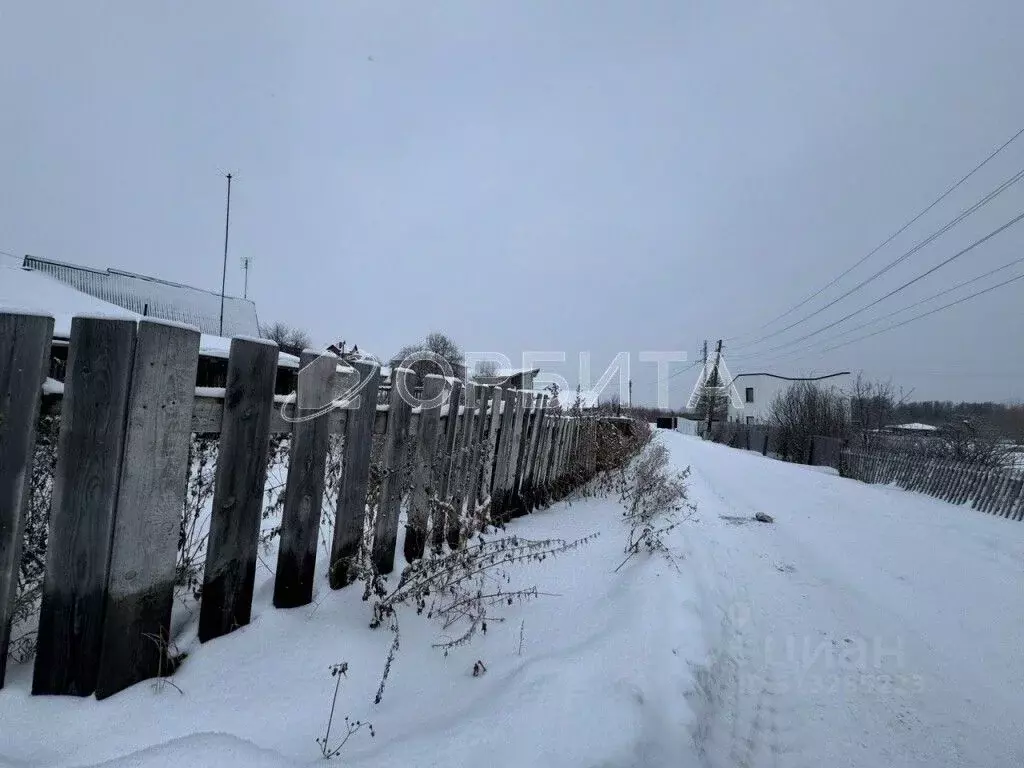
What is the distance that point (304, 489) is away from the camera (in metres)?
2.11

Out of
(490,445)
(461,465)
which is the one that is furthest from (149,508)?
(490,445)

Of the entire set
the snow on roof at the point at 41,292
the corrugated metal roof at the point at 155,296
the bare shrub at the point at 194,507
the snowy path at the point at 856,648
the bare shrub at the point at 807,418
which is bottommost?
the snowy path at the point at 856,648

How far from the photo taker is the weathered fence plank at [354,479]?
2.32 m

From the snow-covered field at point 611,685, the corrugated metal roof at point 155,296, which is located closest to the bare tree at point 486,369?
the corrugated metal roof at point 155,296

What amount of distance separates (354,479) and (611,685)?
4.92 ft

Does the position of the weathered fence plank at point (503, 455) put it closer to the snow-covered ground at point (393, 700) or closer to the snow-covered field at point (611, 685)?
the snow-covered field at point (611, 685)

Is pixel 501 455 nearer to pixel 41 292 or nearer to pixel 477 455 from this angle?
pixel 477 455

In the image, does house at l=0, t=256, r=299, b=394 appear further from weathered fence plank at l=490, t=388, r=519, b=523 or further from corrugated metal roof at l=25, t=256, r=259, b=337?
weathered fence plank at l=490, t=388, r=519, b=523

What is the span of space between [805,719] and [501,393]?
292 centimetres

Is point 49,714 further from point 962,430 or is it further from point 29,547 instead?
point 962,430

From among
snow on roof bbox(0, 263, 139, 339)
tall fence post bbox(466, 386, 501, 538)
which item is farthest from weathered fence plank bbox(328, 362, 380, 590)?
snow on roof bbox(0, 263, 139, 339)

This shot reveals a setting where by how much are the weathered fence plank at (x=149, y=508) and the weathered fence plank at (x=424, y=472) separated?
138cm

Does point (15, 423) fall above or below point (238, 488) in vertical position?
above

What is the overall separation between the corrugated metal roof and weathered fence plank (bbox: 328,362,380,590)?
2086 cm
